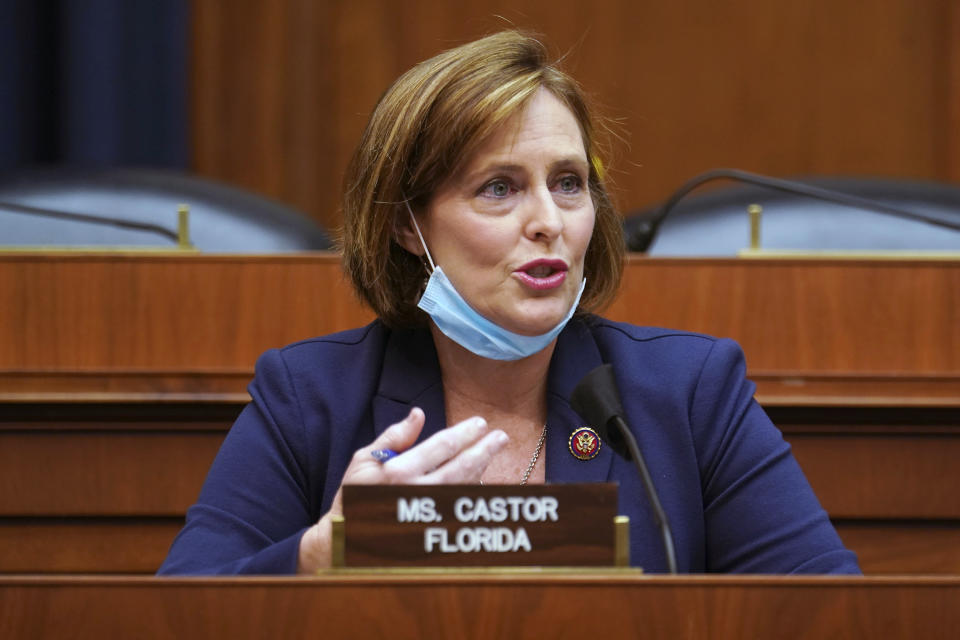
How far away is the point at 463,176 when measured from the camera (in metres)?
1.44

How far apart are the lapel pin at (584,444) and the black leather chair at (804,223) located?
1.99 feet

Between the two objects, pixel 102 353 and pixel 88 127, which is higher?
pixel 88 127

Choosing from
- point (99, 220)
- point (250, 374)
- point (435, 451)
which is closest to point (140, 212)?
point (99, 220)

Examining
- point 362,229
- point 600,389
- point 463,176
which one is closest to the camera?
point 600,389

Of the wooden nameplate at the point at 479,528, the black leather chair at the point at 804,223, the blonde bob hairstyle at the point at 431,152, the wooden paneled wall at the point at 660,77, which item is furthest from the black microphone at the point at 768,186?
the wooden paneled wall at the point at 660,77

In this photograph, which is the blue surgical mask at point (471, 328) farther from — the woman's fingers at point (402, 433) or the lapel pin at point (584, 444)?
the woman's fingers at point (402, 433)

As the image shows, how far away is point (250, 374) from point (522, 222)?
0.53m

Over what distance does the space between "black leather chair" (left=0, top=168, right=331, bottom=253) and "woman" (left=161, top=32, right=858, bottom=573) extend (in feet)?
2.24

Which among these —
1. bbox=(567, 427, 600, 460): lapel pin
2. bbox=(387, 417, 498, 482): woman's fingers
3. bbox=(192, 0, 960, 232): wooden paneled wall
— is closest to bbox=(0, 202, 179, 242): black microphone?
bbox=(567, 427, 600, 460): lapel pin

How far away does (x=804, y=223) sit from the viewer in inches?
87.0
